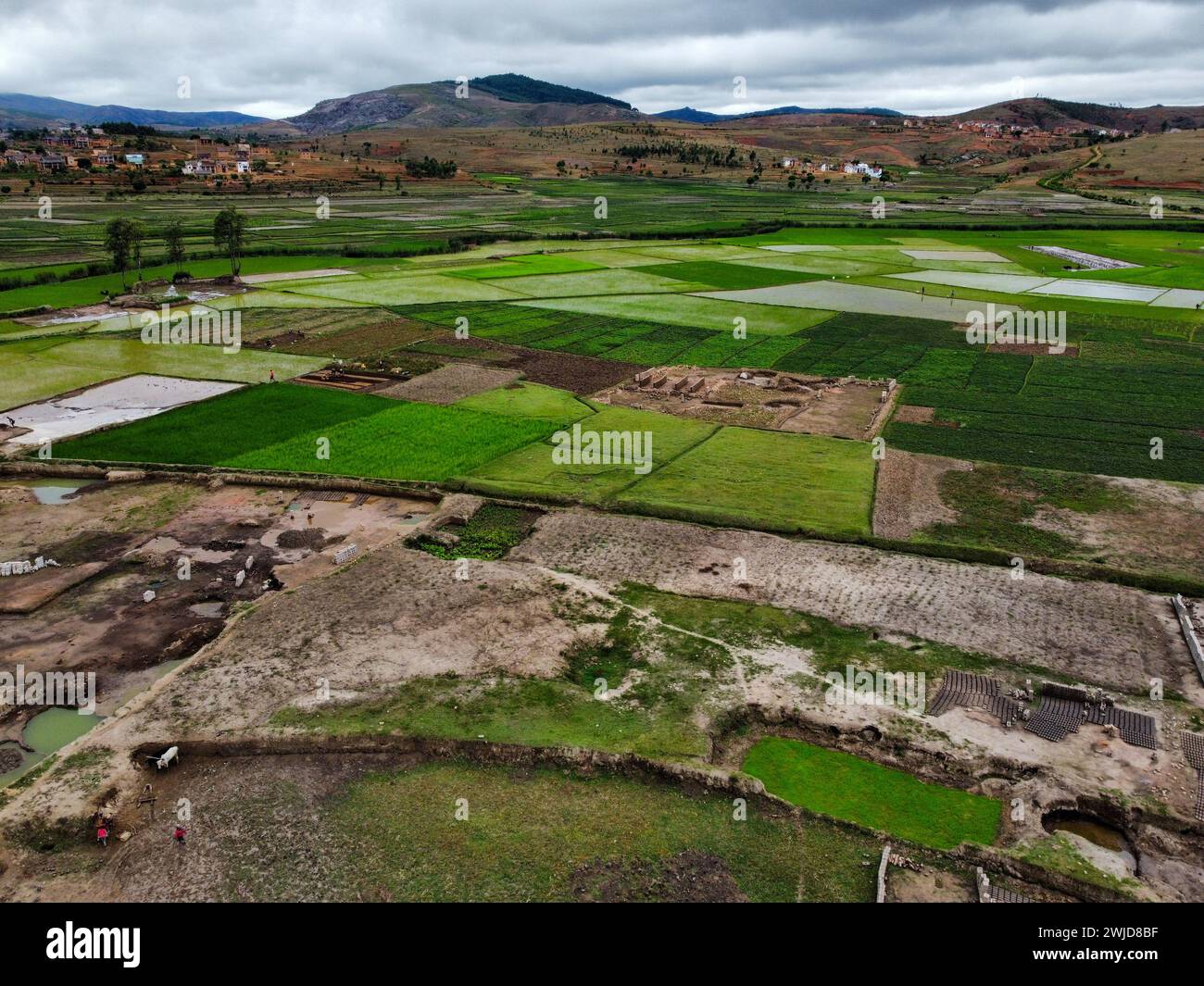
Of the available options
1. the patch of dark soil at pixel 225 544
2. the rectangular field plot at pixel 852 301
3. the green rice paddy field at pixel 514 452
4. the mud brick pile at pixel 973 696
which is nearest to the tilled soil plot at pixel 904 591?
the mud brick pile at pixel 973 696

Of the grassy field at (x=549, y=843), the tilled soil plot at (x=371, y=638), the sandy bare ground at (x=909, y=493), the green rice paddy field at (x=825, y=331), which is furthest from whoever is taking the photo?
the green rice paddy field at (x=825, y=331)

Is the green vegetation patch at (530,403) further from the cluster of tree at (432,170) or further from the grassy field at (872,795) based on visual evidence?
the cluster of tree at (432,170)

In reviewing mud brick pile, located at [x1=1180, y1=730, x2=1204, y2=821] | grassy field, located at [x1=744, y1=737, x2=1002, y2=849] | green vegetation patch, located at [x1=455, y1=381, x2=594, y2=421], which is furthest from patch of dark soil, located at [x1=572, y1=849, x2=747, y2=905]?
green vegetation patch, located at [x1=455, y1=381, x2=594, y2=421]

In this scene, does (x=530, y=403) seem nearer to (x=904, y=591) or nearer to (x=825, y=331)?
(x=904, y=591)

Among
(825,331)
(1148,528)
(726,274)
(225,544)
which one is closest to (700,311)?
(825,331)

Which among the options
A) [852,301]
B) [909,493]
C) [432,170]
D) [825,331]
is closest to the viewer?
[909,493]

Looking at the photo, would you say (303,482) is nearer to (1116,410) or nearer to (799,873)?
(799,873)
